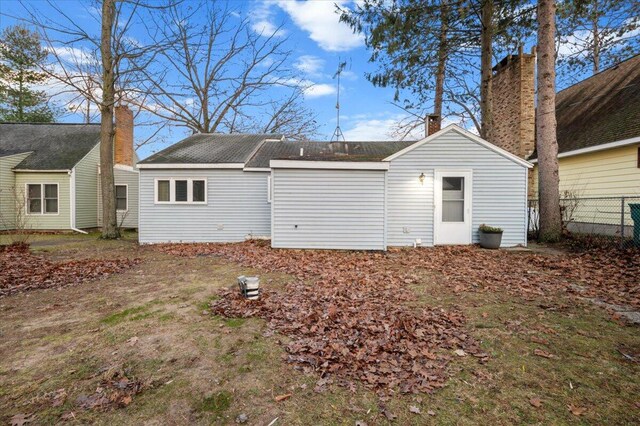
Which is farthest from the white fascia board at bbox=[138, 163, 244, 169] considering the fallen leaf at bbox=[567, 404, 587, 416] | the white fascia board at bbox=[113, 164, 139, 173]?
the fallen leaf at bbox=[567, 404, 587, 416]

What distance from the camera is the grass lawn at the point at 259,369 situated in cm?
250

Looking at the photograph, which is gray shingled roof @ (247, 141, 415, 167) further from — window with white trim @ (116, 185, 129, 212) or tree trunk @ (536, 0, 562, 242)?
window with white trim @ (116, 185, 129, 212)

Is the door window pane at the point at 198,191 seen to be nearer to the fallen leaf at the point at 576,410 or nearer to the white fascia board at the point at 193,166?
the white fascia board at the point at 193,166

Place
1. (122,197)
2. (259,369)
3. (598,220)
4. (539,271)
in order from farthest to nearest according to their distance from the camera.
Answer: (122,197) < (598,220) < (539,271) < (259,369)

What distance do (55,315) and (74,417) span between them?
9.54ft

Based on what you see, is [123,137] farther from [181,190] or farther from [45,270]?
[45,270]

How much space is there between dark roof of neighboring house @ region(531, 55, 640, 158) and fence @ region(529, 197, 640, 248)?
7.07ft

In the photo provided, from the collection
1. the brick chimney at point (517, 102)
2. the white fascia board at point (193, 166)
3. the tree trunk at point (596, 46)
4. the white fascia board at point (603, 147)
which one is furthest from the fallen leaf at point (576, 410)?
the tree trunk at point (596, 46)

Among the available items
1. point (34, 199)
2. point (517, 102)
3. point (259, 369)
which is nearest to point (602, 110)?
point (517, 102)

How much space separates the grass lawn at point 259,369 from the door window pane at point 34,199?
560 inches

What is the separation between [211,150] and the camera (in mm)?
13352

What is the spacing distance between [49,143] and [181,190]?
11.8 metres

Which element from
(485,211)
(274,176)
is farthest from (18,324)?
(485,211)

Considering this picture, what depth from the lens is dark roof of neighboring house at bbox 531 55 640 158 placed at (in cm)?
1080
